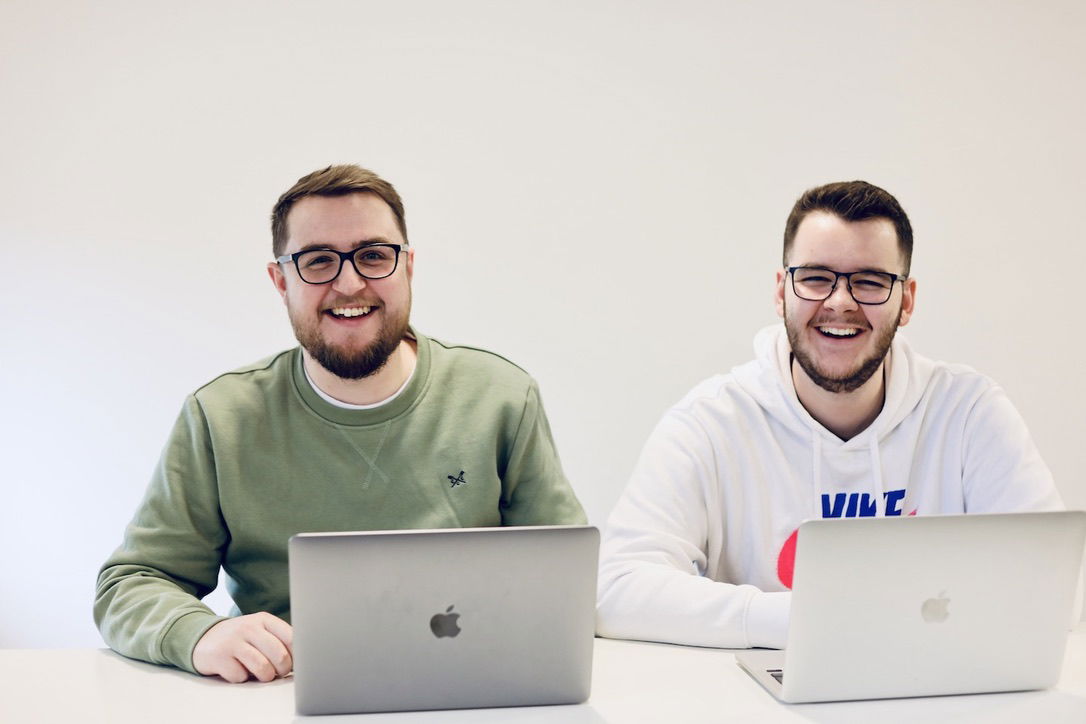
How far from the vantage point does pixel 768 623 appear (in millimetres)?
1524

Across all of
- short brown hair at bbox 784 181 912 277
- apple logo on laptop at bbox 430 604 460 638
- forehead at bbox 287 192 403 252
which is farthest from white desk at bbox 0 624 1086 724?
short brown hair at bbox 784 181 912 277

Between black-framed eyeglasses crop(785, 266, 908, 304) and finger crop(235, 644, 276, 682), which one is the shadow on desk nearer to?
finger crop(235, 644, 276, 682)

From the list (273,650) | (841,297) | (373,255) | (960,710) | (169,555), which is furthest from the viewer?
(841,297)

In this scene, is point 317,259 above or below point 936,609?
above

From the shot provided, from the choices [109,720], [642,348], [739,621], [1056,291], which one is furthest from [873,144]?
[109,720]

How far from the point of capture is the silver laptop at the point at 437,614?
3.83 feet

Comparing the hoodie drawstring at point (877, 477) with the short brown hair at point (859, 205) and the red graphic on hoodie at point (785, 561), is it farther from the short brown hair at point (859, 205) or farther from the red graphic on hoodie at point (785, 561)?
the short brown hair at point (859, 205)

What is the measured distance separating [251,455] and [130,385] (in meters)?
1.39

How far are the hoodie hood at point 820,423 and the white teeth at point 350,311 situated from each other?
0.77m

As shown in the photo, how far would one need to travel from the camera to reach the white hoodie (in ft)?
6.33

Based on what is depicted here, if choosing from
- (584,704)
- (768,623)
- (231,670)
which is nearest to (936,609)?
(768,623)

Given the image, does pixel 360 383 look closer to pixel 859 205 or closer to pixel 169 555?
pixel 169 555

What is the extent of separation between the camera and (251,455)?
70.1 inches

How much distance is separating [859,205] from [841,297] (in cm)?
18
